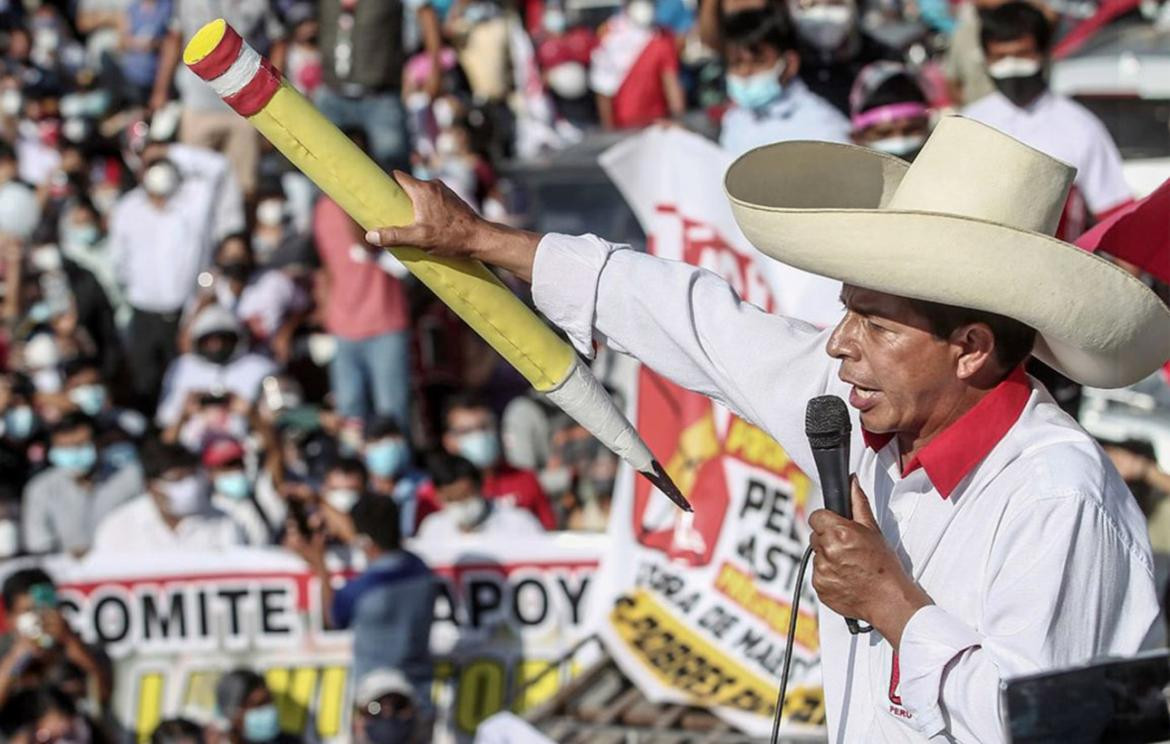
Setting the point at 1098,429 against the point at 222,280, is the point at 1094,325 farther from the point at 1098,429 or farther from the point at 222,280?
the point at 222,280

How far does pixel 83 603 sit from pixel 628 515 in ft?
8.90

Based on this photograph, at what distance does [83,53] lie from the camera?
15.9 meters

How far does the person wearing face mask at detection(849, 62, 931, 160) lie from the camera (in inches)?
268

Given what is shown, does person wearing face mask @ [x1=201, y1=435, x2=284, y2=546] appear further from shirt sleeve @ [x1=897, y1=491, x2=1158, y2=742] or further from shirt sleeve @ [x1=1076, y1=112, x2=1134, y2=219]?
shirt sleeve @ [x1=897, y1=491, x2=1158, y2=742]

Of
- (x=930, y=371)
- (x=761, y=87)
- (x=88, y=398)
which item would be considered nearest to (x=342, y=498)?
(x=88, y=398)

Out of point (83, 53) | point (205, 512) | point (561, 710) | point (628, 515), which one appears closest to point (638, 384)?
point (628, 515)

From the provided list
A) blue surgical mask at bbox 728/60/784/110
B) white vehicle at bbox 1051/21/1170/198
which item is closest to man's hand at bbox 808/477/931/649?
blue surgical mask at bbox 728/60/784/110

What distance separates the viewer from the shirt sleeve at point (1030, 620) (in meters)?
Result: 2.99

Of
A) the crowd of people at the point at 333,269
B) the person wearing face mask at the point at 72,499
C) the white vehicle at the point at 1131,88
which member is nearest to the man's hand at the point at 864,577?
the crowd of people at the point at 333,269

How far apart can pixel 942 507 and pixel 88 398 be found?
27.2 feet

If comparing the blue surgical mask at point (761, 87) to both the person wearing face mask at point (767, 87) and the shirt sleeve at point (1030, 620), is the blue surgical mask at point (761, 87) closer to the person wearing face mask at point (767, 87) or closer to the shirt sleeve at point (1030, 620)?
the person wearing face mask at point (767, 87)

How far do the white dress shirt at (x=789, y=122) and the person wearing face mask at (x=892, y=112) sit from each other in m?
0.25

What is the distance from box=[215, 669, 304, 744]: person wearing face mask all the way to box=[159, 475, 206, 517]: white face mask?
1184 millimetres

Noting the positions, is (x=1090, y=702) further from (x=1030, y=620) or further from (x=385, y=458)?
(x=385, y=458)
